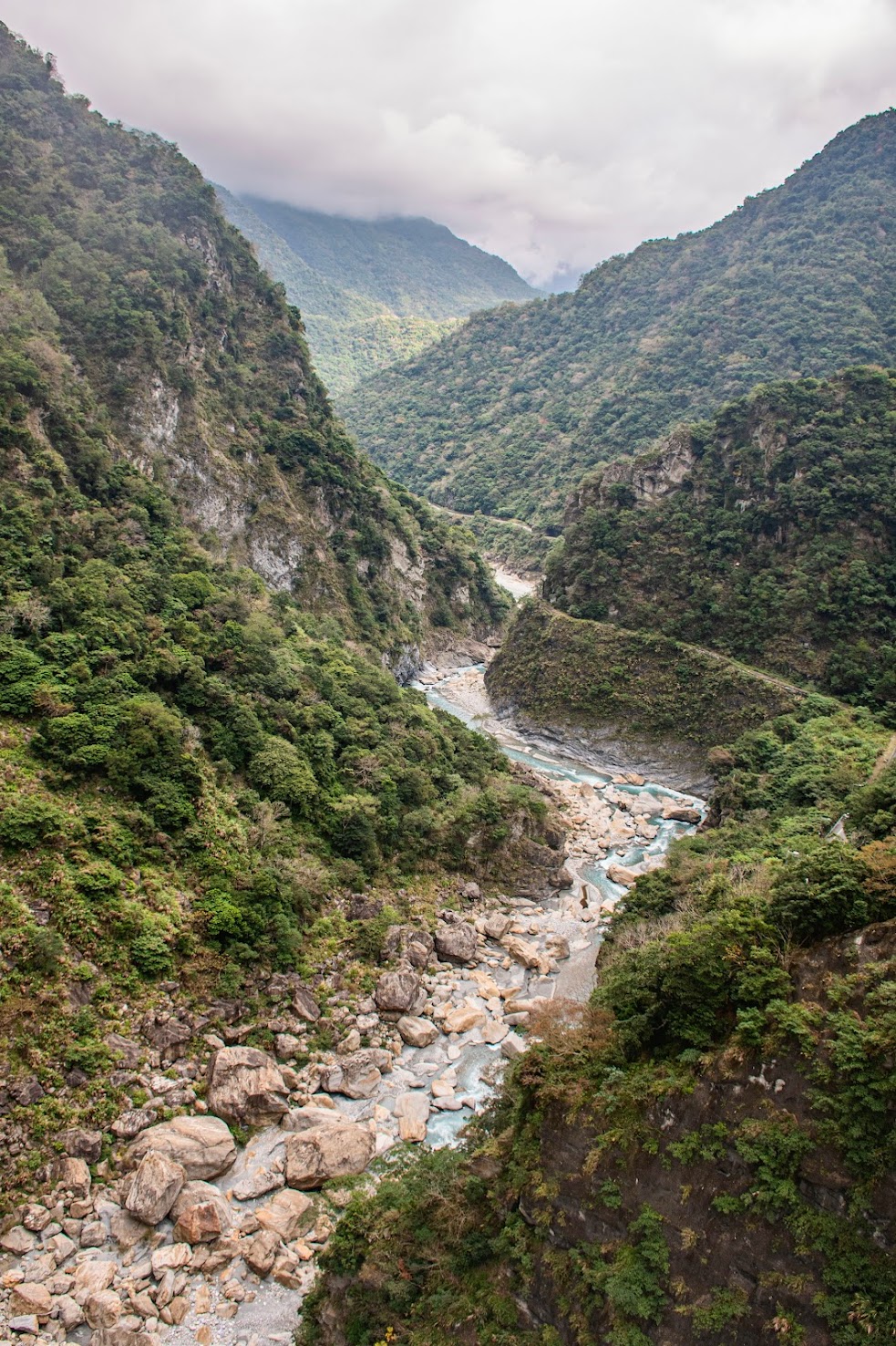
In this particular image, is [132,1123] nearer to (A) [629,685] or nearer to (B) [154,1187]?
(B) [154,1187]

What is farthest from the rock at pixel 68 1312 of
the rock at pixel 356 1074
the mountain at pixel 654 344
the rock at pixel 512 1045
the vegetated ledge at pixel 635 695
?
the mountain at pixel 654 344

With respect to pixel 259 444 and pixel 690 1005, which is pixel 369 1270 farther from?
pixel 259 444

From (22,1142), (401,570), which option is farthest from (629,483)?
(22,1142)

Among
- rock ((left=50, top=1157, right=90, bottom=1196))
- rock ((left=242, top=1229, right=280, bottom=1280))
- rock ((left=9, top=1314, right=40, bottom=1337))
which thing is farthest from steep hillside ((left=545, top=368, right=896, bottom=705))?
rock ((left=9, top=1314, right=40, bottom=1337))

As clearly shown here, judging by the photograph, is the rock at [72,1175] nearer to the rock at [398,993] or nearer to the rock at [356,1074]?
the rock at [356,1074]

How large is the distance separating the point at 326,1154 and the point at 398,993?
7.58m

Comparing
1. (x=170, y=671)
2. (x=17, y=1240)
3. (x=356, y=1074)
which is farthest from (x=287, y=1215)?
(x=170, y=671)

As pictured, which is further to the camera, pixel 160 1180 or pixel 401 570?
pixel 401 570

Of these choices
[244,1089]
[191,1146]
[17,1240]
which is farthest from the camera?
[244,1089]

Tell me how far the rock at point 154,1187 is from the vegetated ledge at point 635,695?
142 ft

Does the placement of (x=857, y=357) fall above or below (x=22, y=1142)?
above

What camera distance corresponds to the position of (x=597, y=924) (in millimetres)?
36750

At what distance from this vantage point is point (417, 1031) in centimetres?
2750

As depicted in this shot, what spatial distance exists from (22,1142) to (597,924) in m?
25.6
